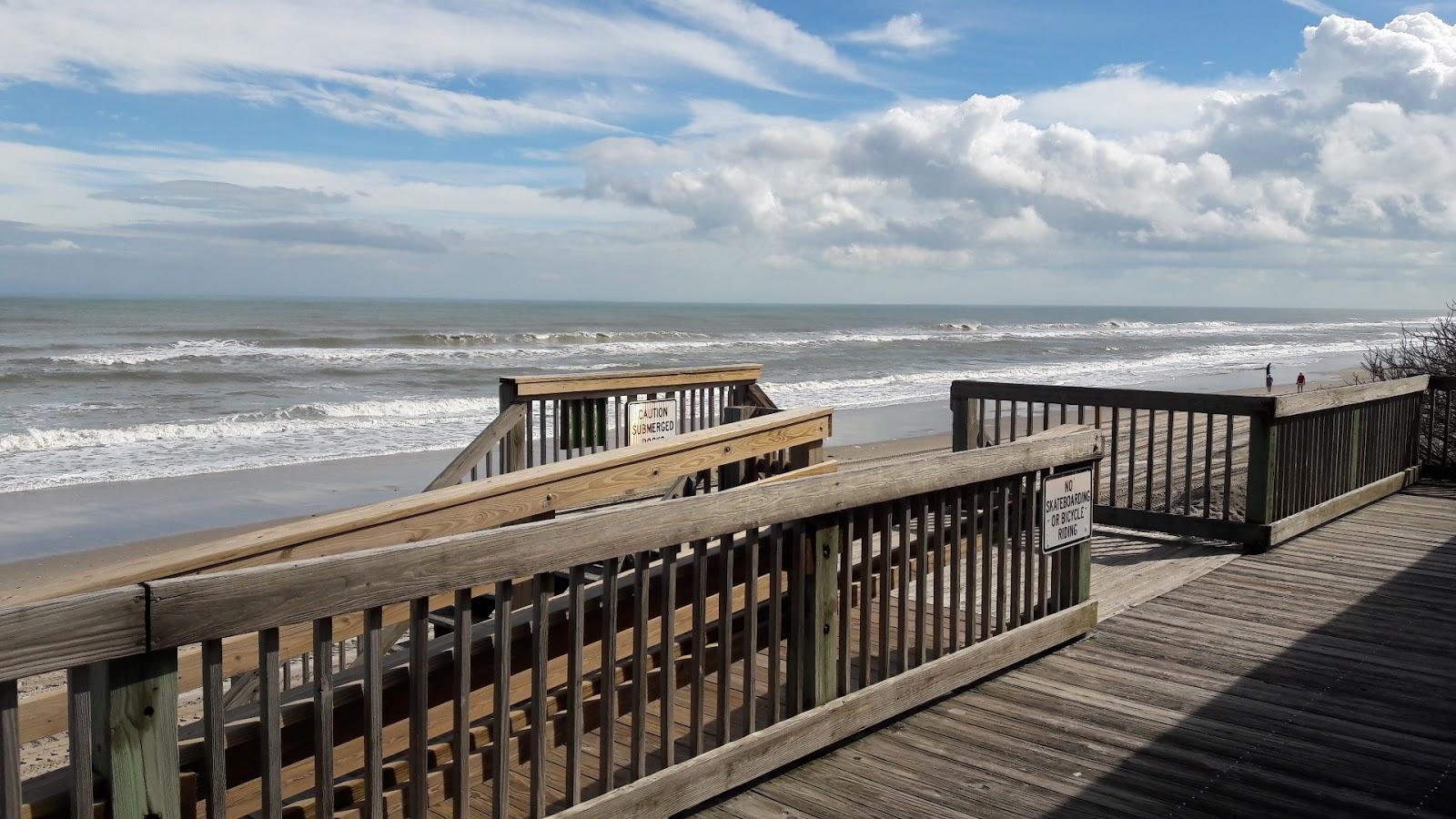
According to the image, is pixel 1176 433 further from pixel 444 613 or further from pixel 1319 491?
pixel 444 613

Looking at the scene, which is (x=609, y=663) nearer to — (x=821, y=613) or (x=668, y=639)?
(x=668, y=639)

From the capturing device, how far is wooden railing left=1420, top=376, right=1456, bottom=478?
1006cm

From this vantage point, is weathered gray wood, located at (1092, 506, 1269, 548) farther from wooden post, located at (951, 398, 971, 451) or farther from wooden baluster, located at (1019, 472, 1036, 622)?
wooden baluster, located at (1019, 472, 1036, 622)

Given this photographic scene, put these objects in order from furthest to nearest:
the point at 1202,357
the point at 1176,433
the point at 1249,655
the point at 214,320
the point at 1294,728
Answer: the point at 214,320 → the point at 1202,357 → the point at 1176,433 → the point at 1249,655 → the point at 1294,728

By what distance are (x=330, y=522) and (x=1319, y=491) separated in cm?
725

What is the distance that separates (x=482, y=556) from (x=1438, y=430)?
10.9 meters

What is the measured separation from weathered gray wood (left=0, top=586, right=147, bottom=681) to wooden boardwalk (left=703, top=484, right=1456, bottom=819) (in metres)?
1.96

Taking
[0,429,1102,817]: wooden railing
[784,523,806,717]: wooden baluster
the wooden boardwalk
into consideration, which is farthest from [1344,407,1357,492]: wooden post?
[784,523,806,717]: wooden baluster

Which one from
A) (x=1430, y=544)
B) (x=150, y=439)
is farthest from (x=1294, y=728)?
(x=150, y=439)

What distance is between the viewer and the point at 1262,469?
7527 millimetres

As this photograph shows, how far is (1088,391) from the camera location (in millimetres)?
7879

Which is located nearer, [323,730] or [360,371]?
[323,730]

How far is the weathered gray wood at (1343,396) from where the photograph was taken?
7566 mm

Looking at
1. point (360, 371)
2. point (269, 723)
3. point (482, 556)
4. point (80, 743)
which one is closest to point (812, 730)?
point (482, 556)
